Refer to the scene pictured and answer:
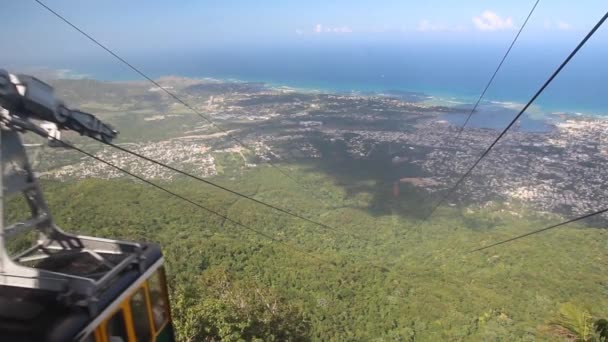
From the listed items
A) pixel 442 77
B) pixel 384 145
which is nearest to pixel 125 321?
pixel 384 145

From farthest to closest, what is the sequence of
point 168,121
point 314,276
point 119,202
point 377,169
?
point 168,121, point 377,169, point 119,202, point 314,276

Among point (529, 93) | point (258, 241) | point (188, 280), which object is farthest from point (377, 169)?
point (529, 93)

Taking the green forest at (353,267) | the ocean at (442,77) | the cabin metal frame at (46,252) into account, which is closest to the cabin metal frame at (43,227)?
the cabin metal frame at (46,252)

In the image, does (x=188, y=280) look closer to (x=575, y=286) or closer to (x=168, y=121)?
(x=575, y=286)

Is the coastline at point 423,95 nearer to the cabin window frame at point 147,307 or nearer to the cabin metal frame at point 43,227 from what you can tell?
the cabin window frame at point 147,307

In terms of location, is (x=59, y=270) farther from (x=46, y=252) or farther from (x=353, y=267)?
(x=353, y=267)

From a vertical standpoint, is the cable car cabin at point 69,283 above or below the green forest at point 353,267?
above

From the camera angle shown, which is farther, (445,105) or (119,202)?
(445,105)
